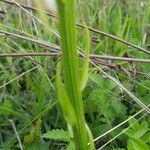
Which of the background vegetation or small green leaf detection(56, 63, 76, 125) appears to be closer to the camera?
small green leaf detection(56, 63, 76, 125)

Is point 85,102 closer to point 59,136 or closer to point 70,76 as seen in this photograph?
point 59,136

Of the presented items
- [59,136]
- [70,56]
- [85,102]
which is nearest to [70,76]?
[70,56]

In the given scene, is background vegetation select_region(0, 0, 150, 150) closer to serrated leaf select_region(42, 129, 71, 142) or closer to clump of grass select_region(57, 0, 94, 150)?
serrated leaf select_region(42, 129, 71, 142)

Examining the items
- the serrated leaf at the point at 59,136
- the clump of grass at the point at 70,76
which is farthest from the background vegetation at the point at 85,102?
the clump of grass at the point at 70,76

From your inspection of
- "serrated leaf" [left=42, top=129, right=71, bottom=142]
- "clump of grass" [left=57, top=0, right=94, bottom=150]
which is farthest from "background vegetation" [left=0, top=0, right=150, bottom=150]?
"clump of grass" [left=57, top=0, right=94, bottom=150]

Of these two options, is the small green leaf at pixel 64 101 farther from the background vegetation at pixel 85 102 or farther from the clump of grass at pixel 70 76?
the background vegetation at pixel 85 102

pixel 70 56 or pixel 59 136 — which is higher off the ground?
pixel 70 56

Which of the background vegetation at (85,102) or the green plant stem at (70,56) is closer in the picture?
the green plant stem at (70,56)

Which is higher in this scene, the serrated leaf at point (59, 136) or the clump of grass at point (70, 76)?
the clump of grass at point (70, 76)

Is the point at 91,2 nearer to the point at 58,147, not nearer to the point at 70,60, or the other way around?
the point at 58,147
